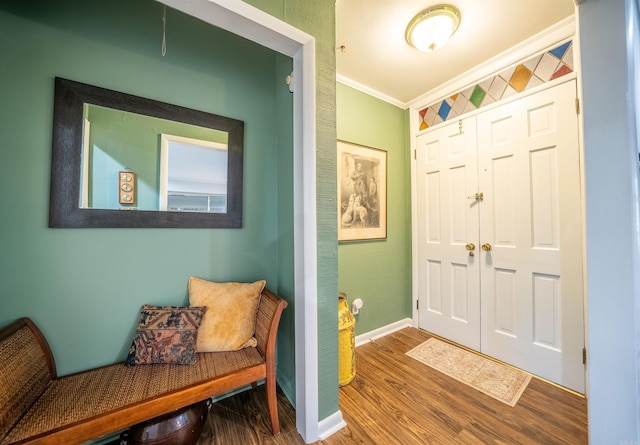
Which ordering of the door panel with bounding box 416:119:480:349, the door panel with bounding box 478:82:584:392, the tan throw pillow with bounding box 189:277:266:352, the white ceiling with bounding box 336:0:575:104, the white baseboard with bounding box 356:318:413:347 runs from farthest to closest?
1. the white baseboard with bounding box 356:318:413:347
2. the door panel with bounding box 416:119:480:349
3. the door panel with bounding box 478:82:584:392
4. the white ceiling with bounding box 336:0:575:104
5. the tan throw pillow with bounding box 189:277:266:352

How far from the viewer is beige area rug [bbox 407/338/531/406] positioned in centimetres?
160

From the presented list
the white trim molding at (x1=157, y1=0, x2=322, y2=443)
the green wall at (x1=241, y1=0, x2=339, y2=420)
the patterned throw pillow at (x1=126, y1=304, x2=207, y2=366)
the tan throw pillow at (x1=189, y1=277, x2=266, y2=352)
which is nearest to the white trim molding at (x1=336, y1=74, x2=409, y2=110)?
the green wall at (x1=241, y1=0, x2=339, y2=420)

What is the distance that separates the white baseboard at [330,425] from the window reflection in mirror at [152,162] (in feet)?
4.51

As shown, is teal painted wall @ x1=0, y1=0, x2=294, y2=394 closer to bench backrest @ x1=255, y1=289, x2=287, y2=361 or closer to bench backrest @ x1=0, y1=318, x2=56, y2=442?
bench backrest @ x1=0, y1=318, x2=56, y2=442

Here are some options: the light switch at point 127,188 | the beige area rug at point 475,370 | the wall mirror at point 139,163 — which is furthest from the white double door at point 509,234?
the light switch at point 127,188

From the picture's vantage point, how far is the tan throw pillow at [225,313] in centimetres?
132

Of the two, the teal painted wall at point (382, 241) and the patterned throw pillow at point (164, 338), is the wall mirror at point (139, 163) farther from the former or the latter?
the teal painted wall at point (382, 241)

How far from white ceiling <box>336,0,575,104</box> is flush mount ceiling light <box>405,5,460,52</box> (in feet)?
0.12

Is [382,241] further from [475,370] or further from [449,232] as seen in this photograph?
[475,370]

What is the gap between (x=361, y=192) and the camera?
2238 millimetres

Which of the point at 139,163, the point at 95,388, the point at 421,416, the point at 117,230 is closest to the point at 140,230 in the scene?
the point at 117,230

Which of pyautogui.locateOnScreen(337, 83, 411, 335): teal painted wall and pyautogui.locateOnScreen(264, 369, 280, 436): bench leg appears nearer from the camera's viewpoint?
pyautogui.locateOnScreen(264, 369, 280, 436): bench leg

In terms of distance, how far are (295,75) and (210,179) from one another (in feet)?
2.68

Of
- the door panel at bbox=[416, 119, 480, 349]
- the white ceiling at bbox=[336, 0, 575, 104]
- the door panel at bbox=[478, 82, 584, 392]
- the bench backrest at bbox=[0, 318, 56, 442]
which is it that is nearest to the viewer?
the bench backrest at bbox=[0, 318, 56, 442]
